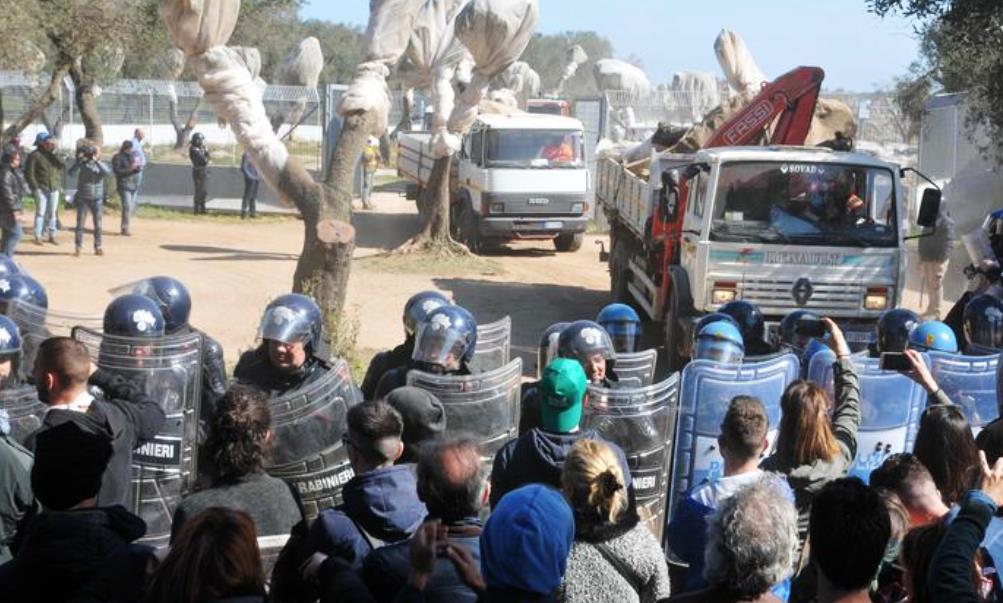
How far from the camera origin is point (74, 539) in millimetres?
4043

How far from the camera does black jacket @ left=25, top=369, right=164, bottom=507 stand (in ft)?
17.2

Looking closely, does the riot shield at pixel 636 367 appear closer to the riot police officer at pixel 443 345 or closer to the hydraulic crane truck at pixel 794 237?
the riot police officer at pixel 443 345

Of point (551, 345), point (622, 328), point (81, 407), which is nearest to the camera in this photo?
point (81, 407)

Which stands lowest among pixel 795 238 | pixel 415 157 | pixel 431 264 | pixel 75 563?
pixel 431 264

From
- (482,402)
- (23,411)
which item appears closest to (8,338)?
(23,411)

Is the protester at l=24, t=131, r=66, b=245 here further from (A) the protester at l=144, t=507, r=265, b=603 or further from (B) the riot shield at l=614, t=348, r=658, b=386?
(A) the protester at l=144, t=507, r=265, b=603

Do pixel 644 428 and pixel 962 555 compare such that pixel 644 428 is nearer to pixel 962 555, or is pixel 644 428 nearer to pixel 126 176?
pixel 962 555

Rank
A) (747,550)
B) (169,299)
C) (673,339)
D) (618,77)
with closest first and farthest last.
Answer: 1. (747,550)
2. (169,299)
3. (673,339)
4. (618,77)

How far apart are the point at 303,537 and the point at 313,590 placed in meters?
0.19

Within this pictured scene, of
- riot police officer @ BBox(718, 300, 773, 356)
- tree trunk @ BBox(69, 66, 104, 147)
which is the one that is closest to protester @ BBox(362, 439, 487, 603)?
riot police officer @ BBox(718, 300, 773, 356)

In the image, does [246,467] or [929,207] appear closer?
[246,467]

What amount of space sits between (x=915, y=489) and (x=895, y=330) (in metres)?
3.68

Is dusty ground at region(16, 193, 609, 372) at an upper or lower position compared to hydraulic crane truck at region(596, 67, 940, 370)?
lower

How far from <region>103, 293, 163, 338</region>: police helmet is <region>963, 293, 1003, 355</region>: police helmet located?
474cm
